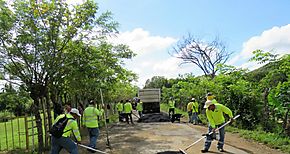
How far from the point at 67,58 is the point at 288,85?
8.64 m

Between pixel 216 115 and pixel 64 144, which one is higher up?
pixel 216 115

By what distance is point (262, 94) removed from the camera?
14.6 m

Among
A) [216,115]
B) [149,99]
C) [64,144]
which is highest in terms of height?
[149,99]

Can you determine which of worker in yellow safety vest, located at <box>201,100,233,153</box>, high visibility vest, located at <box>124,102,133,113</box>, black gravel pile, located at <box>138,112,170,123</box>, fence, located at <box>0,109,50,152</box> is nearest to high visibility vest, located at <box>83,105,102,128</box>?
fence, located at <box>0,109,50,152</box>

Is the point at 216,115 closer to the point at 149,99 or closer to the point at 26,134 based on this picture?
the point at 26,134

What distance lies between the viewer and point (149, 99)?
89.4ft

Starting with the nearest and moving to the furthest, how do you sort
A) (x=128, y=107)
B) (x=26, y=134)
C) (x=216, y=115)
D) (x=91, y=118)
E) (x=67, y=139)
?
(x=67, y=139), (x=216, y=115), (x=91, y=118), (x=26, y=134), (x=128, y=107)

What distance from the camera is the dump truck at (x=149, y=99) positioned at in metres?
27.1

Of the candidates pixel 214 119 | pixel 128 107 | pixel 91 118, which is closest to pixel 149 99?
pixel 128 107

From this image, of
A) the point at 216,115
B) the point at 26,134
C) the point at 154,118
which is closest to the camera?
the point at 216,115

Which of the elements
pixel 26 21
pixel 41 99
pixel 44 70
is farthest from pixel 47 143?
pixel 26 21

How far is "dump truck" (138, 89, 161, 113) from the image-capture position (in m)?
27.1

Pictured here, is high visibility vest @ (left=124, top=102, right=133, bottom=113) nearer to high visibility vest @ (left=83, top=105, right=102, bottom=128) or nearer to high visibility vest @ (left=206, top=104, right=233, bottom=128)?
Result: high visibility vest @ (left=83, top=105, right=102, bottom=128)

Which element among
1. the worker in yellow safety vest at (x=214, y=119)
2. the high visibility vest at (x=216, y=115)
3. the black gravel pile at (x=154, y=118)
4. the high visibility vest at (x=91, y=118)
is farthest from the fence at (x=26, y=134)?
the black gravel pile at (x=154, y=118)
